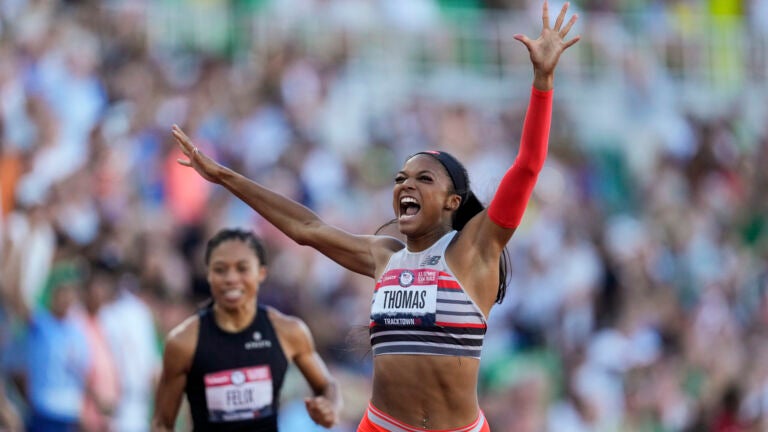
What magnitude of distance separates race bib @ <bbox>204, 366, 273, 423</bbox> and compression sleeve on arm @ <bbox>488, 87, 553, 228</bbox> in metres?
2.27

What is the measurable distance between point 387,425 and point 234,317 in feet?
6.18

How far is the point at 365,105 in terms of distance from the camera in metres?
15.2

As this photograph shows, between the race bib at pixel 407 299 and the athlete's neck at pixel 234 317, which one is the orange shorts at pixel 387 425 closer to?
the race bib at pixel 407 299

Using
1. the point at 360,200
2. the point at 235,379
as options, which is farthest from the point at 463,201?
the point at 360,200

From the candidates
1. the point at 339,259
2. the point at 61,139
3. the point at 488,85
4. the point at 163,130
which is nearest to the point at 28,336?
the point at 61,139

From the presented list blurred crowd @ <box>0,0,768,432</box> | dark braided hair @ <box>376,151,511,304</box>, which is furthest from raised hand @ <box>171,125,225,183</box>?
blurred crowd @ <box>0,0,768,432</box>

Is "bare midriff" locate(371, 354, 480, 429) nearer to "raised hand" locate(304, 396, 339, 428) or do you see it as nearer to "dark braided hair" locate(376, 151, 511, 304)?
"dark braided hair" locate(376, 151, 511, 304)

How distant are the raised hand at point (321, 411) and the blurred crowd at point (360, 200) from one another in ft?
1.77

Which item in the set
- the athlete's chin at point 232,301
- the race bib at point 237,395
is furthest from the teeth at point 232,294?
the race bib at point 237,395

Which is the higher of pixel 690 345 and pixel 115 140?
pixel 115 140

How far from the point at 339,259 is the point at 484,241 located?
0.90 meters

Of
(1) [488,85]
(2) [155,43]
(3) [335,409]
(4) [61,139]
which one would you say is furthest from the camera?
(1) [488,85]

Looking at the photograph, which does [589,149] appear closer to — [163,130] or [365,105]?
[365,105]

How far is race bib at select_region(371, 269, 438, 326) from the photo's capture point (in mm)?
5793
